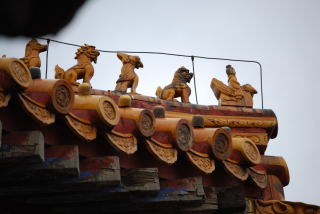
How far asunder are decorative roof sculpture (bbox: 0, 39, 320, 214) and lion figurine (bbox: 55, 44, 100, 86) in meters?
0.65

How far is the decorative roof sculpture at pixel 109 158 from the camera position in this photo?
8.87ft

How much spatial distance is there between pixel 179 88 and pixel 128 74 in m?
0.85

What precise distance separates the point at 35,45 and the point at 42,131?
10.3 feet

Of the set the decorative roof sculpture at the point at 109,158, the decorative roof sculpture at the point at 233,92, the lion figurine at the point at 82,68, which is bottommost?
the decorative roof sculpture at the point at 109,158

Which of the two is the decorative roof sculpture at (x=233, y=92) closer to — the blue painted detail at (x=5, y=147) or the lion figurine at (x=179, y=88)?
the lion figurine at (x=179, y=88)

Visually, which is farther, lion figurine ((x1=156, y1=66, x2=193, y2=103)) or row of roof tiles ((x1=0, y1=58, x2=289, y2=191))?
lion figurine ((x1=156, y1=66, x2=193, y2=103))

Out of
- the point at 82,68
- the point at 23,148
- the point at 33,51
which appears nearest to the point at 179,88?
the point at 82,68

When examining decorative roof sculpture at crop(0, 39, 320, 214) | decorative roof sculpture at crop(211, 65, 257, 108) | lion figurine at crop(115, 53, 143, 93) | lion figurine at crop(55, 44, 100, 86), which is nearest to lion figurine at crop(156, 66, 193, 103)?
decorative roof sculpture at crop(211, 65, 257, 108)

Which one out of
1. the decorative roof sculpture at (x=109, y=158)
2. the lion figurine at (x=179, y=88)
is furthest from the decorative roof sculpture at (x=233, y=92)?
the decorative roof sculpture at (x=109, y=158)

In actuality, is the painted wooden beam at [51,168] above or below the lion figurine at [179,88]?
below

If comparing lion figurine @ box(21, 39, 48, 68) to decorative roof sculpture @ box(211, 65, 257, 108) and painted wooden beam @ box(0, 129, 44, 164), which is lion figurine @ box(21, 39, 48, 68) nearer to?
decorative roof sculpture @ box(211, 65, 257, 108)

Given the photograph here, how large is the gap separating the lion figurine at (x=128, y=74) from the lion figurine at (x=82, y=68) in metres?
0.72

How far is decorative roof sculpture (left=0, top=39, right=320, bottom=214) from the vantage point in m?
2.71

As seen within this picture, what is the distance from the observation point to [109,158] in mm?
3283
